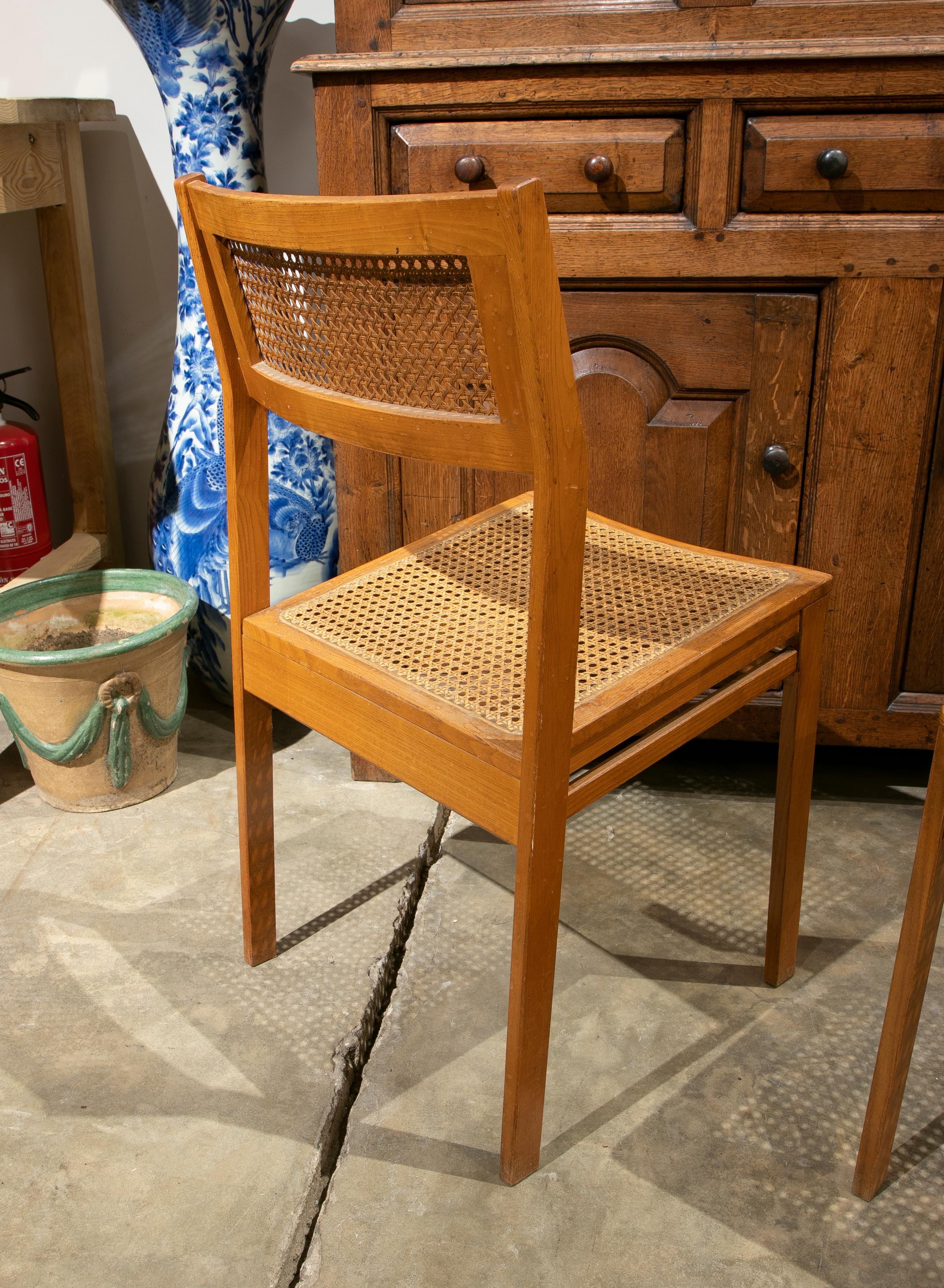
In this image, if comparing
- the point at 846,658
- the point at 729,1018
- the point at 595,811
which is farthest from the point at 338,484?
the point at 729,1018

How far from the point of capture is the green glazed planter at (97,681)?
1.60 m

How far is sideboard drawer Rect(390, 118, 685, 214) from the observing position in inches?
53.6

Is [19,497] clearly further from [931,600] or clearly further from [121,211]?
[931,600]

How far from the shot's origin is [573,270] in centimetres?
142

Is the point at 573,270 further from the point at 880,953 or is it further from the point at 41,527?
the point at 41,527

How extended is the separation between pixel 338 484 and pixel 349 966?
65 cm

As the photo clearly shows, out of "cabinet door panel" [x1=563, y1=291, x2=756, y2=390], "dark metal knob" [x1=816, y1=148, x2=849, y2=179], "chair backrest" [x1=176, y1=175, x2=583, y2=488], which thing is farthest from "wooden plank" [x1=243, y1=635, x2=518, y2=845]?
"dark metal knob" [x1=816, y1=148, x2=849, y2=179]

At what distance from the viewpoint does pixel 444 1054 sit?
126 cm

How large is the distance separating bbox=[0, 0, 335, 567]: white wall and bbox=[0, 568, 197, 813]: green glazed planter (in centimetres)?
47

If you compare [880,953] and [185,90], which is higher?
[185,90]

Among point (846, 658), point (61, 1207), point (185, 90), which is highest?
point (185, 90)

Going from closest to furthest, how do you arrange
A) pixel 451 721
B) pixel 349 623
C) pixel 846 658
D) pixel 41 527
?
1. pixel 451 721
2. pixel 349 623
3. pixel 846 658
4. pixel 41 527

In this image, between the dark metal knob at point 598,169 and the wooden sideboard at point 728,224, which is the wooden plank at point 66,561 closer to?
the wooden sideboard at point 728,224

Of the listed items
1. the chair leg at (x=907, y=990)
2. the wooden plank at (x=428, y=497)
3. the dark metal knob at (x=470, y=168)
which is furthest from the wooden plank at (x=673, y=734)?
the dark metal knob at (x=470, y=168)
